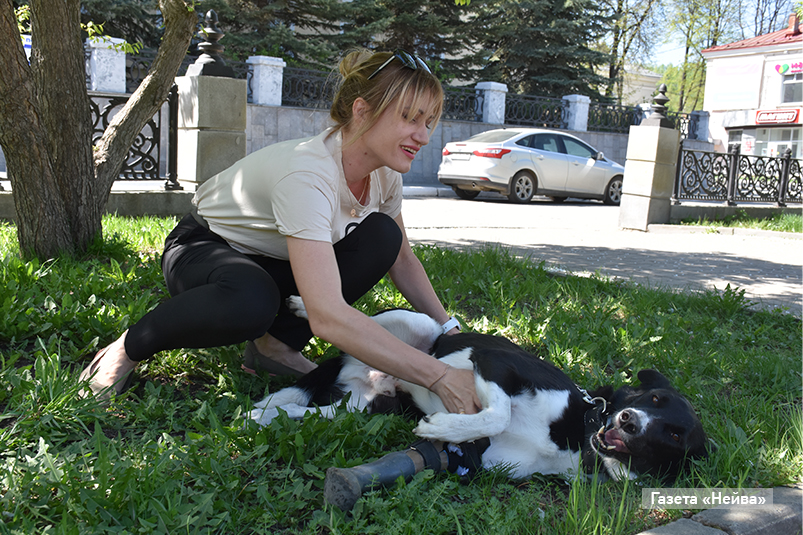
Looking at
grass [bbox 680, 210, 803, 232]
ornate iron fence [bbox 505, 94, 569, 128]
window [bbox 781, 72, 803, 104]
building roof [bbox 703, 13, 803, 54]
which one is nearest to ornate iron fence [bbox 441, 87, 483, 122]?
ornate iron fence [bbox 505, 94, 569, 128]

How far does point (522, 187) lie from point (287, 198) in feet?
41.7

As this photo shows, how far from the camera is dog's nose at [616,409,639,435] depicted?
2283 millimetres

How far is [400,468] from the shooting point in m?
2.10

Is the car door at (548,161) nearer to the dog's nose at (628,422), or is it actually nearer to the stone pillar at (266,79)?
the stone pillar at (266,79)

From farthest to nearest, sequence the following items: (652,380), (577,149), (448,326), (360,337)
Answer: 1. (577,149)
2. (448,326)
3. (652,380)
4. (360,337)

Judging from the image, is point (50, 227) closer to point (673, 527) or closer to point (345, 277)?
point (345, 277)

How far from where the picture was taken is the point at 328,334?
7.47ft

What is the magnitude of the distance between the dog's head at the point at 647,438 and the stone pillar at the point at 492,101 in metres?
18.1

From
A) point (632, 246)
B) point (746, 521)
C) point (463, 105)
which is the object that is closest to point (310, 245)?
point (746, 521)

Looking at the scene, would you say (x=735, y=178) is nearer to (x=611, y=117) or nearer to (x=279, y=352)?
(x=611, y=117)

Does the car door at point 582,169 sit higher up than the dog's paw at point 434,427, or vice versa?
the car door at point 582,169

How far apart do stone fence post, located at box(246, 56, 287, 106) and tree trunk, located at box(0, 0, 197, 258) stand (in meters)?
12.3

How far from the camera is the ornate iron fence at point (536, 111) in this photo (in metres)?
A: 20.5

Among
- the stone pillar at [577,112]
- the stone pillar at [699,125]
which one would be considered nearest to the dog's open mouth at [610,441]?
the stone pillar at [577,112]
